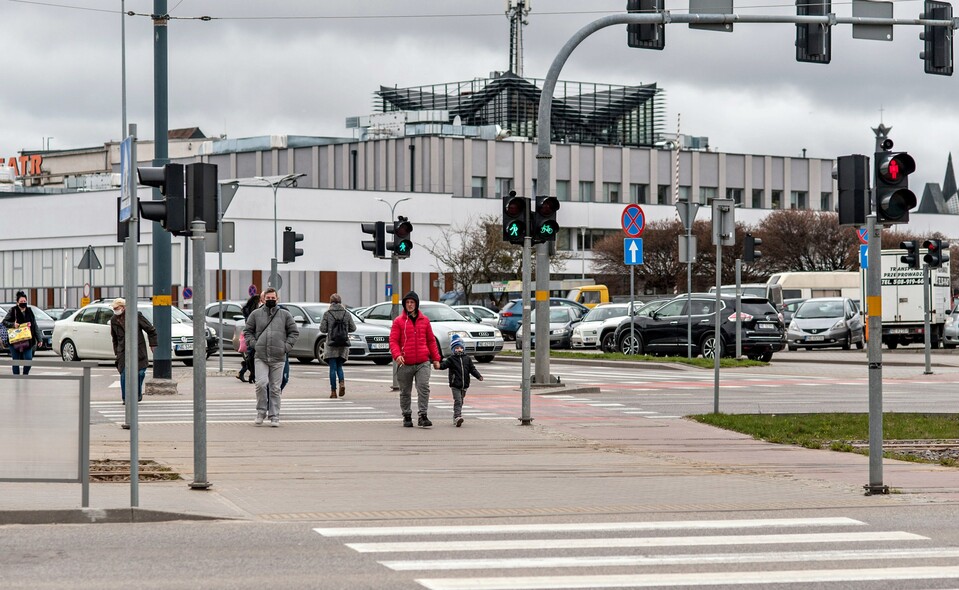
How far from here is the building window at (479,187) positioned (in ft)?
336

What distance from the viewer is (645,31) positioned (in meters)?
20.9

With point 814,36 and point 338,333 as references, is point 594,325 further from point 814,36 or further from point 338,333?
point 814,36

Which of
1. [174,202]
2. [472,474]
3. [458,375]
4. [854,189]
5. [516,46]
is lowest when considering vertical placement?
[472,474]

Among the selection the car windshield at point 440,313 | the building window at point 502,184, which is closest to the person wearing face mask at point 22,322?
the car windshield at point 440,313

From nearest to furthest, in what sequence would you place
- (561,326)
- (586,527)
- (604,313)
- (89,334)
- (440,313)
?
(586,527) < (89,334) < (440,313) < (604,313) < (561,326)

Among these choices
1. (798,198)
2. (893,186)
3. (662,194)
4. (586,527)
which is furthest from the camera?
(798,198)

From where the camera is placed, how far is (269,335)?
20016mm

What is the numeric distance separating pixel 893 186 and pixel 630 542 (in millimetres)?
4638

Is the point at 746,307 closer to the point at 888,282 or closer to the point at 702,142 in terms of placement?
the point at 888,282

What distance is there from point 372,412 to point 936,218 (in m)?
110

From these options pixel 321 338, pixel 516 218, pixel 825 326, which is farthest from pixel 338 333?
pixel 825 326

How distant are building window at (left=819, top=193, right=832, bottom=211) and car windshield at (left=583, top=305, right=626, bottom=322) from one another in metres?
74.4

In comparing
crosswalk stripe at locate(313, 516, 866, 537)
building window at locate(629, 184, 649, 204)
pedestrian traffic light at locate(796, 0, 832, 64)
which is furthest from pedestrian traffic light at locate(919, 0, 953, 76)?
building window at locate(629, 184, 649, 204)

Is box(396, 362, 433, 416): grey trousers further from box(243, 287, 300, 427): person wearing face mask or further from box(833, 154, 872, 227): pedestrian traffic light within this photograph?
box(833, 154, 872, 227): pedestrian traffic light
